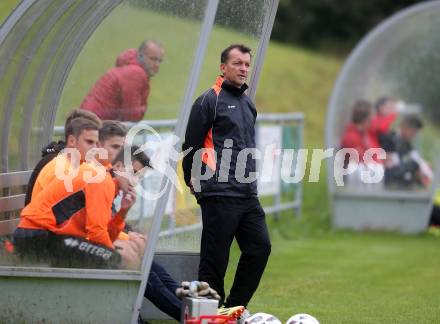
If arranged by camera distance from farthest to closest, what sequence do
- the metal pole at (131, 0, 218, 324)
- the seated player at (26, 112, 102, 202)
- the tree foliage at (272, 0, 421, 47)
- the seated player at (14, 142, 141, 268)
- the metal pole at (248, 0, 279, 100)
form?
the tree foliage at (272, 0, 421, 47) < the metal pole at (248, 0, 279, 100) < the seated player at (26, 112, 102, 202) < the seated player at (14, 142, 141, 268) < the metal pole at (131, 0, 218, 324)

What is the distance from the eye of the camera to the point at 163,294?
907 cm

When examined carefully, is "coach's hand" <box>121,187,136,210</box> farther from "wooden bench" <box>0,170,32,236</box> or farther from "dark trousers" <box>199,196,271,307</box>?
"wooden bench" <box>0,170,32,236</box>

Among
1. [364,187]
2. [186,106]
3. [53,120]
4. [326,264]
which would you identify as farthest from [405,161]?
[186,106]

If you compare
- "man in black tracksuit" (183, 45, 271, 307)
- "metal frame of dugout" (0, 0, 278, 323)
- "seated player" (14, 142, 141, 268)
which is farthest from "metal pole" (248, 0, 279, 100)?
"seated player" (14, 142, 141, 268)

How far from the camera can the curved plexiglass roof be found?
19.4m

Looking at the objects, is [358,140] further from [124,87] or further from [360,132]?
[124,87]

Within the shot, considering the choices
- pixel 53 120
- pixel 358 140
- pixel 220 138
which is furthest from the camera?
pixel 358 140

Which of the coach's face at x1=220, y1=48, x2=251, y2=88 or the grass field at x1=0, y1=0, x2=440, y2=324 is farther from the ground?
the coach's face at x1=220, y1=48, x2=251, y2=88

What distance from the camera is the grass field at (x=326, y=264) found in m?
9.84

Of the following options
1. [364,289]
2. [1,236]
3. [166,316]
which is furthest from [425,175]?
[1,236]

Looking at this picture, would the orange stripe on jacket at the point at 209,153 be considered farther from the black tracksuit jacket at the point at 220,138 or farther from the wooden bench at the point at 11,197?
the wooden bench at the point at 11,197

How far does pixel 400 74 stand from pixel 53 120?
38.5 ft

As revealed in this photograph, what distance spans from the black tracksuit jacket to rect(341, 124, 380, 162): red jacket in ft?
34.9

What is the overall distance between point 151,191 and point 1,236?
3.99 ft
